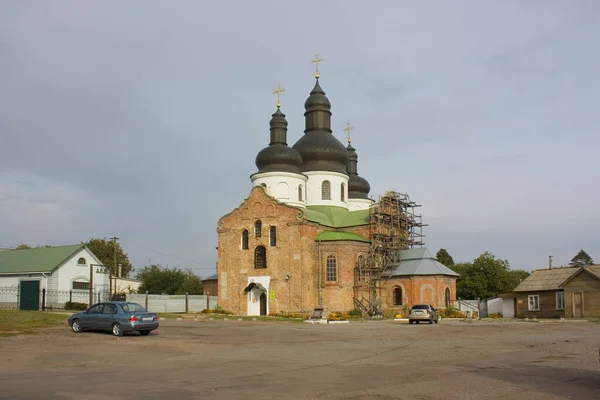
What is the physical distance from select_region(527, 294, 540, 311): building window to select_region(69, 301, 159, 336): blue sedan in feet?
118

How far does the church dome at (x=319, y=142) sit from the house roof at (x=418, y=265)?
31.9ft

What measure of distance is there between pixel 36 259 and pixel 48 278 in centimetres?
344

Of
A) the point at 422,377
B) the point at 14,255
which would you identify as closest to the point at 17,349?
the point at 422,377

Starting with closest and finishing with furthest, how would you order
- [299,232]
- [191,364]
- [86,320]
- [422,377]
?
[422,377] → [191,364] → [86,320] → [299,232]

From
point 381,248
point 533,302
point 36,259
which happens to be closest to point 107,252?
point 36,259

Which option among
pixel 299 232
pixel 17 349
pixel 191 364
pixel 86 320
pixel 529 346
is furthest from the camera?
pixel 299 232

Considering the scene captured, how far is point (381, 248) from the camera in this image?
177 ft

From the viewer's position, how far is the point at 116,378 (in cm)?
1256

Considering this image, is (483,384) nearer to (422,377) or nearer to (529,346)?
(422,377)

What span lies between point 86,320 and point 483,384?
1736cm

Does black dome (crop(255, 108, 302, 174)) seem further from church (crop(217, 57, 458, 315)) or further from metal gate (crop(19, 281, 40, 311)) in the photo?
metal gate (crop(19, 281, 40, 311))

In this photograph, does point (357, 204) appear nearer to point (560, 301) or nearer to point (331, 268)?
point (331, 268)

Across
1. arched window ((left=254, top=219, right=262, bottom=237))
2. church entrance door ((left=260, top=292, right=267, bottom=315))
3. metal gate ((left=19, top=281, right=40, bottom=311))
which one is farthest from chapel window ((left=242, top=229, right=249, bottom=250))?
metal gate ((left=19, top=281, right=40, bottom=311))

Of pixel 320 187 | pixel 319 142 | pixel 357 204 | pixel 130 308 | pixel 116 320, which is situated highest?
pixel 319 142
